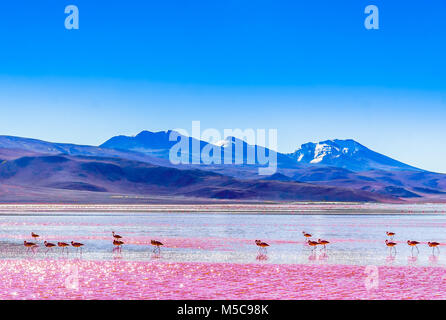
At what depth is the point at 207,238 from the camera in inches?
1120

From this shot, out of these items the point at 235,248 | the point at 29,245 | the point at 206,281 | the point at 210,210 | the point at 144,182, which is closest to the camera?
the point at 206,281

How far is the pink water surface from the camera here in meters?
13.1

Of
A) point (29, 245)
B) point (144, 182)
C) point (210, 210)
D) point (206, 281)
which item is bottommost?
point (210, 210)

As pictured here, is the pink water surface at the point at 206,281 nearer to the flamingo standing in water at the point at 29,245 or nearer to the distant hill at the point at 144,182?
the flamingo standing in water at the point at 29,245

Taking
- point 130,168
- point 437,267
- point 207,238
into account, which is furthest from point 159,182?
point 437,267

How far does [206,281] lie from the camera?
15.1 metres

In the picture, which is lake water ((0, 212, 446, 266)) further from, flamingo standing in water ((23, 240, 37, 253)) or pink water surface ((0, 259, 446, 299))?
pink water surface ((0, 259, 446, 299))

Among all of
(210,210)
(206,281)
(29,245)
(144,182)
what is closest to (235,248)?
(29,245)

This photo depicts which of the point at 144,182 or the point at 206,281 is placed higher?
the point at 144,182

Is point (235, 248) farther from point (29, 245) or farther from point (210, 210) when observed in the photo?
point (210, 210)

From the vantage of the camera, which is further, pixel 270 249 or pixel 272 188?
pixel 272 188

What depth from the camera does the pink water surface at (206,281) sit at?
43.1 feet
